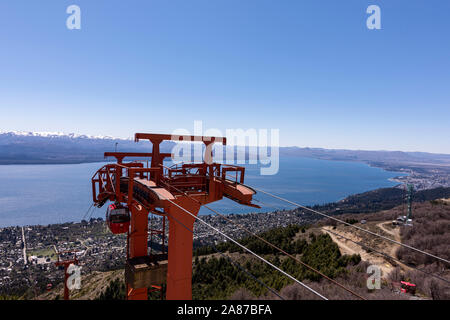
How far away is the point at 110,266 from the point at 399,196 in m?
157

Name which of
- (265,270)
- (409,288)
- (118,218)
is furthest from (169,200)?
(265,270)

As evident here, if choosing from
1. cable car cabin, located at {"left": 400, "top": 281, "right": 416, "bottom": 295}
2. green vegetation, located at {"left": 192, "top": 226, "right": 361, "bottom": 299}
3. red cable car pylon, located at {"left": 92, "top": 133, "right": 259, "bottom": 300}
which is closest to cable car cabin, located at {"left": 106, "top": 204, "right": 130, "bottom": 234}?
red cable car pylon, located at {"left": 92, "top": 133, "right": 259, "bottom": 300}

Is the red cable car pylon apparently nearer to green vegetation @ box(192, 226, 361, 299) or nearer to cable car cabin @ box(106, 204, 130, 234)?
cable car cabin @ box(106, 204, 130, 234)

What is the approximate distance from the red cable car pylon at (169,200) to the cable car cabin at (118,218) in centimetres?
9

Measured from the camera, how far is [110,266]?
50.0 meters

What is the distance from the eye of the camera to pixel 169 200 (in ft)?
24.6

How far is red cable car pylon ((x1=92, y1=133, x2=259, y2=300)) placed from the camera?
314 inches

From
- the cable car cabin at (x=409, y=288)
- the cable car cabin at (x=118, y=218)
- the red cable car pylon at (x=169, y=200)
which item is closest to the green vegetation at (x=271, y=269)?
the cable car cabin at (x=409, y=288)

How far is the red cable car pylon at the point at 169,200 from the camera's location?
798 centimetres

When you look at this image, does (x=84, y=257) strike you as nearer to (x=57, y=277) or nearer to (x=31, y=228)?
(x=57, y=277)

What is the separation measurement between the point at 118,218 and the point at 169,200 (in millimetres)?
4015

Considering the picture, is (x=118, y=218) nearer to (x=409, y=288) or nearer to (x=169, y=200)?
(x=169, y=200)

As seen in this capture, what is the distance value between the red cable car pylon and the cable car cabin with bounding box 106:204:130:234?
0.09m
